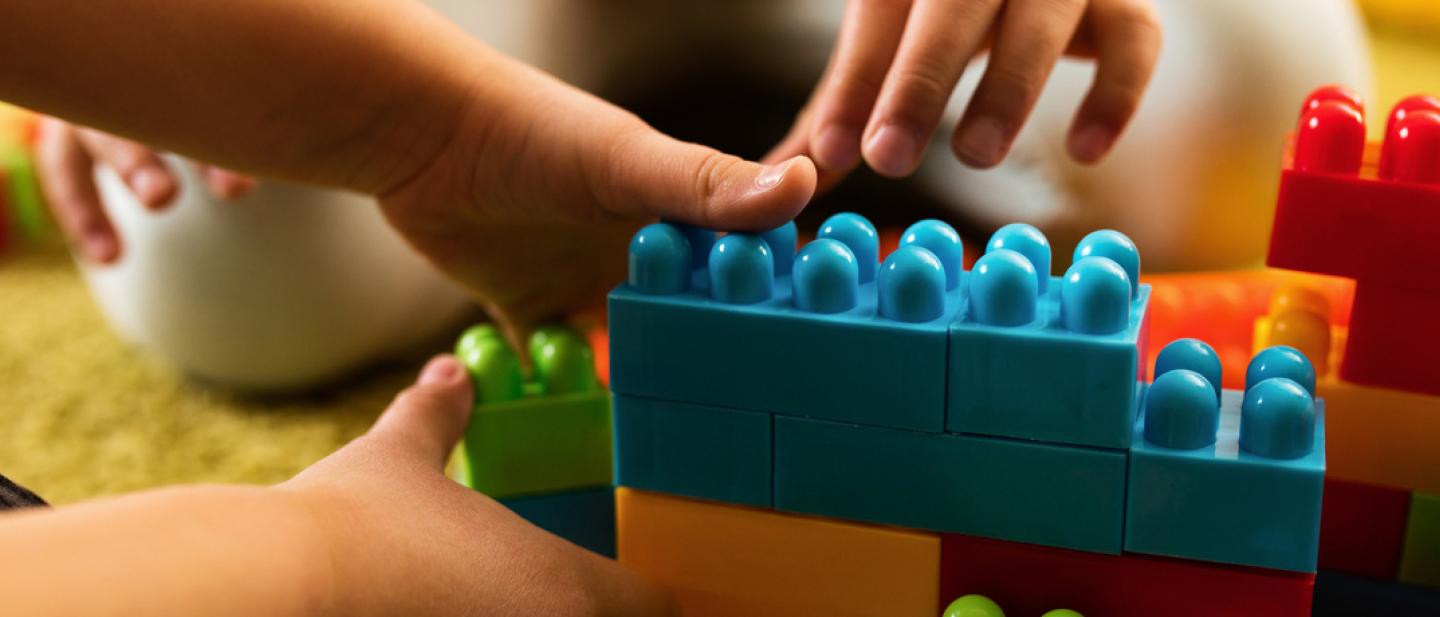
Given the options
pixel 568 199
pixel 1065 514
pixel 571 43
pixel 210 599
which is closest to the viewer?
pixel 210 599

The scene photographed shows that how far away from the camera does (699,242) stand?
1.90ft

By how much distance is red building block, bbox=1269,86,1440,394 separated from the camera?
56 centimetres

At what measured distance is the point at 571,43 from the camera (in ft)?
3.80

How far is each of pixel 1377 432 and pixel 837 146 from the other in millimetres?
306

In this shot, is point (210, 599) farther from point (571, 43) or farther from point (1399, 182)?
point (571, 43)

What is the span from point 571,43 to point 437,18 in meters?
0.42

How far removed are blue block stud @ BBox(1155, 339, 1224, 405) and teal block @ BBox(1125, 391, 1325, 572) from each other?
0.03 meters

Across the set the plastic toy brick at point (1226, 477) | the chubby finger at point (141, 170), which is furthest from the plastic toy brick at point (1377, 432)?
the chubby finger at point (141, 170)

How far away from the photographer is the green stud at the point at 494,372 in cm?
68

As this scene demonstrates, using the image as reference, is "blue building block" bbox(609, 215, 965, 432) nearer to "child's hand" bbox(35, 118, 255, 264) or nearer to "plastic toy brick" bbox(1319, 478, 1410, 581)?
"plastic toy brick" bbox(1319, 478, 1410, 581)

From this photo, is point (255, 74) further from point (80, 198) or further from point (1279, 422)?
point (1279, 422)

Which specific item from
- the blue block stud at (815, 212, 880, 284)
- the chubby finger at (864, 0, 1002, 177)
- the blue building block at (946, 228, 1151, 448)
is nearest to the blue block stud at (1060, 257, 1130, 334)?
the blue building block at (946, 228, 1151, 448)

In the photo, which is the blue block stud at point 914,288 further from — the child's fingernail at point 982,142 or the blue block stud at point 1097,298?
the child's fingernail at point 982,142

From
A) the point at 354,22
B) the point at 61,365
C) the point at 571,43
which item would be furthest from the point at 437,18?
the point at 61,365
